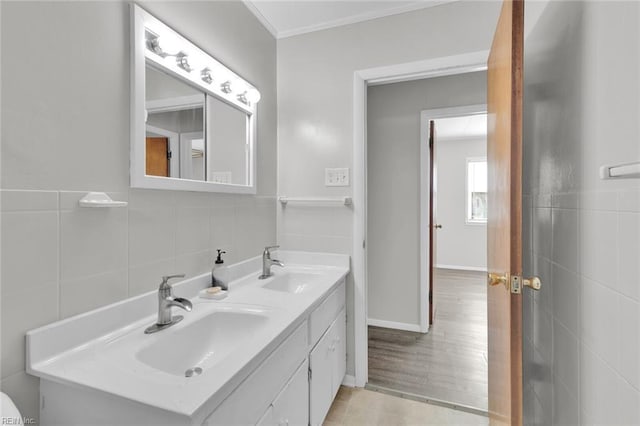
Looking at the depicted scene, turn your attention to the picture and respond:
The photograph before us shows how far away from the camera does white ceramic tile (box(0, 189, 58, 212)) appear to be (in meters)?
0.78

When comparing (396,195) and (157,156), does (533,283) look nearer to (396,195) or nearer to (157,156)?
(157,156)

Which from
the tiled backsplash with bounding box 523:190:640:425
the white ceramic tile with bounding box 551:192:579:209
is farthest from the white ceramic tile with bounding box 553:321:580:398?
the white ceramic tile with bounding box 551:192:579:209

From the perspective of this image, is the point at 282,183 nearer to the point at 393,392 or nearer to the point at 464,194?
the point at 393,392

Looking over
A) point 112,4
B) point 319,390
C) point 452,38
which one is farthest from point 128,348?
point 452,38

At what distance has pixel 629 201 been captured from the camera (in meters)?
0.71

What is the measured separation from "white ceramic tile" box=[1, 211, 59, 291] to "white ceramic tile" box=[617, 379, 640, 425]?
1517mm

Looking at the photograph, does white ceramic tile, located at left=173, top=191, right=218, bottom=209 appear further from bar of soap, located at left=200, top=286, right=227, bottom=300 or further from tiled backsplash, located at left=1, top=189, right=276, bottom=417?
bar of soap, located at left=200, top=286, right=227, bottom=300

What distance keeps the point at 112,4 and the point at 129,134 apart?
44 cm

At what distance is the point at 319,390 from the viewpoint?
4.83 ft

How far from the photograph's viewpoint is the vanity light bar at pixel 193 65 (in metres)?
1.20

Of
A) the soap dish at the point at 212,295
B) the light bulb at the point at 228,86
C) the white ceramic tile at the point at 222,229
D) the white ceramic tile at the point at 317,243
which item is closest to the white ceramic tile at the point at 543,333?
the white ceramic tile at the point at 317,243

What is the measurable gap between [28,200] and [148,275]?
1.53 feet

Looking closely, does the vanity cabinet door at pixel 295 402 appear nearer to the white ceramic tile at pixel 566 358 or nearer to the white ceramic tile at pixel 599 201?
the white ceramic tile at pixel 566 358


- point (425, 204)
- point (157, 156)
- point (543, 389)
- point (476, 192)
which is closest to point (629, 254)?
point (543, 389)
